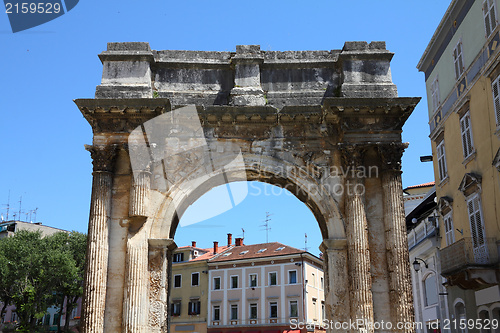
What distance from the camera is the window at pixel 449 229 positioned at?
1746 cm

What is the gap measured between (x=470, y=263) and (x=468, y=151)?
3437 mm

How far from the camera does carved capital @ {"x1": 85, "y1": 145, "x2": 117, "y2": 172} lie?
36.6 feet

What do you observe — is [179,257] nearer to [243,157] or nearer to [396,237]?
[243,157]

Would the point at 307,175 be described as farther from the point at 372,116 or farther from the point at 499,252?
the point at 499,252

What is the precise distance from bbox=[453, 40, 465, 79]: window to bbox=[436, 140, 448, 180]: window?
9.02 feet

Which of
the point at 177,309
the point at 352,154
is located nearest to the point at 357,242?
the point at 352,154

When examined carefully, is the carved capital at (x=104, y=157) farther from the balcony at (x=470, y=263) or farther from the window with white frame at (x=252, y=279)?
the window with white frame at (x=252, y=279)

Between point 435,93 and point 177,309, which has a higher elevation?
point 435,93

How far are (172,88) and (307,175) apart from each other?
11.4 feet

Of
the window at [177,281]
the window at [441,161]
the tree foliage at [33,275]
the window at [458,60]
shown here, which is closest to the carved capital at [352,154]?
the window at [458,60]

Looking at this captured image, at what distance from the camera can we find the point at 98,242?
10.7 metres

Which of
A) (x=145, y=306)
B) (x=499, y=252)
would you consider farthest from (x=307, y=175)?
A: (x=499, y=252)

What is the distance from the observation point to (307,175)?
37.1ft

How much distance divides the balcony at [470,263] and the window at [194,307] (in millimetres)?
22948
